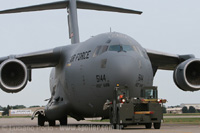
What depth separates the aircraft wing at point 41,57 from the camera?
18.4 metres

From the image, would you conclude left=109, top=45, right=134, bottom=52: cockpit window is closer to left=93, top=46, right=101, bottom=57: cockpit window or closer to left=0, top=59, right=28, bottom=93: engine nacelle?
left=93, top=46, right=101, bottom=57: cockpit window

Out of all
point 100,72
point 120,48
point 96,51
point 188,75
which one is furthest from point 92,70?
point 188,75

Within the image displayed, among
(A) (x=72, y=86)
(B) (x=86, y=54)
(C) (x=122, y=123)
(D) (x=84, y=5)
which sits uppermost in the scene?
(D) (x=84, y=5)

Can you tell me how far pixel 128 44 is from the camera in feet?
49.2

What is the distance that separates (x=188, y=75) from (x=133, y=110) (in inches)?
218

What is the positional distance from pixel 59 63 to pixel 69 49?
1.14m

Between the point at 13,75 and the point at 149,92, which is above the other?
the point at 13,75

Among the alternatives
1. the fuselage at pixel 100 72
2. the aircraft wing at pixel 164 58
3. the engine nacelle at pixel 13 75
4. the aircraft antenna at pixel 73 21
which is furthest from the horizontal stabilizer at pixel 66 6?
the fuselage at pixel 100 72

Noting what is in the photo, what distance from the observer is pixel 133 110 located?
13.0 m

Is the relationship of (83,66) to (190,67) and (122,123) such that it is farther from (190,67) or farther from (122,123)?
(190,67)

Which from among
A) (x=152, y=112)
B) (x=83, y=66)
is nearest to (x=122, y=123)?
(x=152, y=112)

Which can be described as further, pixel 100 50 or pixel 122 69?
pixel 100 50

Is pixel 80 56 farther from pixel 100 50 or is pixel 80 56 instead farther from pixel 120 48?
pixel 120 48

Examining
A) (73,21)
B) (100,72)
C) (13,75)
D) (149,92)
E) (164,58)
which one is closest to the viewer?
(149,92)
